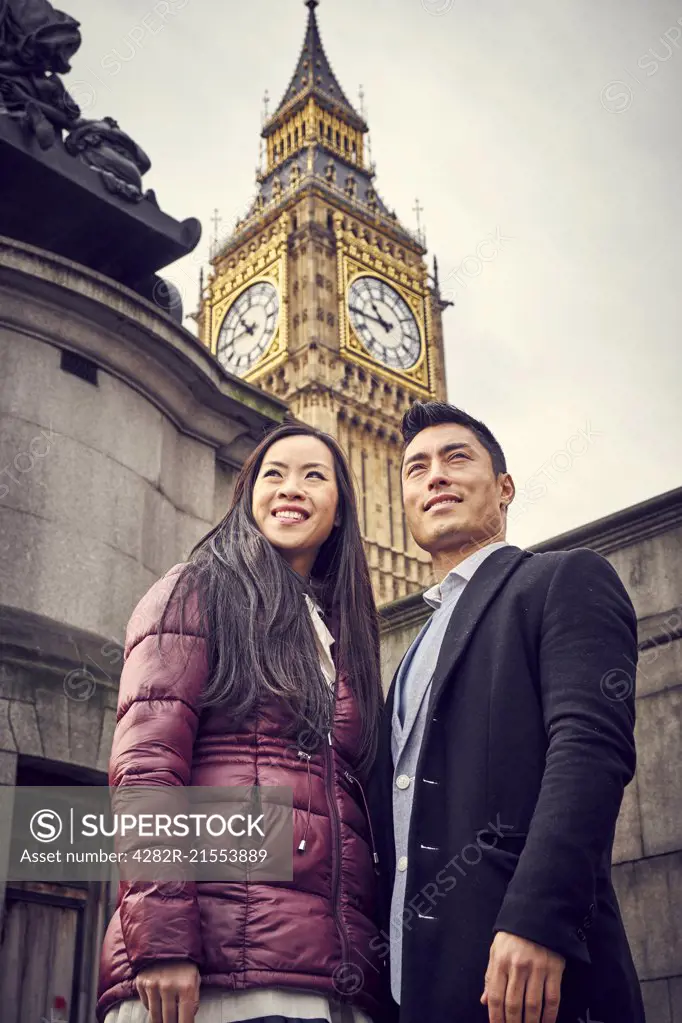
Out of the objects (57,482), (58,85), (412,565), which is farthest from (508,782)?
(412,565)

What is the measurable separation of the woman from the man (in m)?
0.11

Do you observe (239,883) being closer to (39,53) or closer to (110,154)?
(110,154)

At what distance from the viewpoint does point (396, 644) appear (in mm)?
6348

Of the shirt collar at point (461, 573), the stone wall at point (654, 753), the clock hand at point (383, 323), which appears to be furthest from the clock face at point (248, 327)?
the shirt collar at point (461, 573)

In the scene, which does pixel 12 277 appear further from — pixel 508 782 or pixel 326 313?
pixel 326 313

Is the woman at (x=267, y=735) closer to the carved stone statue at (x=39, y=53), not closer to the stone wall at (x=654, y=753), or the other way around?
the stone wall at (x=654, y=753)

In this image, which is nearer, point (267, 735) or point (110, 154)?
point (267, 735)

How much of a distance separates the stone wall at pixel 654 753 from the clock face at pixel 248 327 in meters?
49.1

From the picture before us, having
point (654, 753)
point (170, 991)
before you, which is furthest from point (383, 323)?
point (170, 991)

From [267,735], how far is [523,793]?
0.54 metres

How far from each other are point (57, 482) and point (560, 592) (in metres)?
3.52

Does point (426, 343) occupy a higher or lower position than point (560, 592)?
higher

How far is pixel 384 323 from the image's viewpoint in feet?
180

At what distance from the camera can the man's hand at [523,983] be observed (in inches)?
76.7
